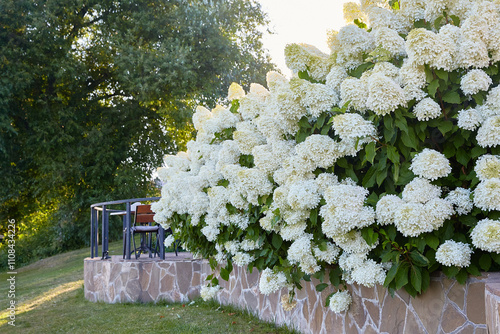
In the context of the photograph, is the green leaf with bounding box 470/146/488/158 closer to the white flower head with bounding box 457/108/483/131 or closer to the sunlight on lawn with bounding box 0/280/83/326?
the white flower head with bounding box 457/108/483/131

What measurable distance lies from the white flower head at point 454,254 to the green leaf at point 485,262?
0.39 feet

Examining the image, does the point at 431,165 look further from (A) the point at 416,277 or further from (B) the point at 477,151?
(A) the point at 416,277

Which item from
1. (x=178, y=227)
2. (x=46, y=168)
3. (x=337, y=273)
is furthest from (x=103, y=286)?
(x=46, y=168)

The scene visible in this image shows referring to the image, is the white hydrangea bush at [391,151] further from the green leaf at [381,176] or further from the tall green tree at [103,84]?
the tall green tree at [103,84]

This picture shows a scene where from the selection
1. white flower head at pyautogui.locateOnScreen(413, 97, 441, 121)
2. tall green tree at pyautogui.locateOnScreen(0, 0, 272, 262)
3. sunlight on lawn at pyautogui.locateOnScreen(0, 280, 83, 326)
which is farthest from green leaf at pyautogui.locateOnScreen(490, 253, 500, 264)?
tall green tree at pyautogui.locateOnScreen(0, 0, 272, 262)

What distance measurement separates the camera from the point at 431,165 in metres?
2.67

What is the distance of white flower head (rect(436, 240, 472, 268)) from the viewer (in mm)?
2663

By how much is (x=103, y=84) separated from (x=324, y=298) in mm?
15288

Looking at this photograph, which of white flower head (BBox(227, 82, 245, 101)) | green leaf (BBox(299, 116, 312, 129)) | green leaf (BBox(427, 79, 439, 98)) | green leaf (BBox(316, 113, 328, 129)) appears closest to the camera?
green leaf (BBox(427, 79, 439, 98))

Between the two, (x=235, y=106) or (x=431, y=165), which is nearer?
(x=431, y=165)

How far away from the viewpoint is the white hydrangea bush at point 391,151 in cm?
267

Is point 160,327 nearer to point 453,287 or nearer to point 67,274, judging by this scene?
point 453,287

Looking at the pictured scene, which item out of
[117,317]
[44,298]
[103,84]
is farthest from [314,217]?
[103,84]

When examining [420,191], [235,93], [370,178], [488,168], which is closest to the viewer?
[488,168]
